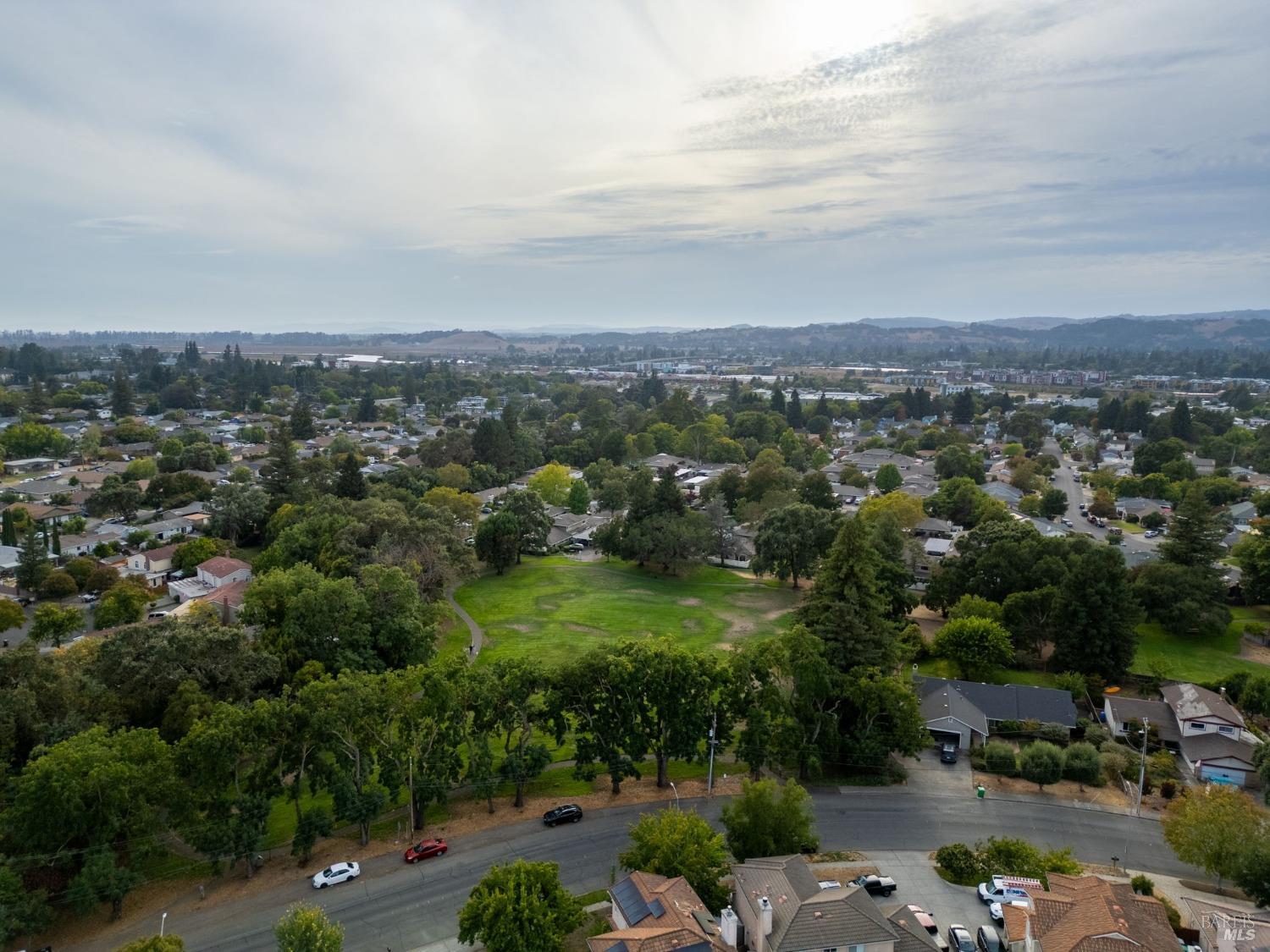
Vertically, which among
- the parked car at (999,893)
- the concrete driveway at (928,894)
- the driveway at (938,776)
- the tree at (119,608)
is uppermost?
the tree at (119,608)

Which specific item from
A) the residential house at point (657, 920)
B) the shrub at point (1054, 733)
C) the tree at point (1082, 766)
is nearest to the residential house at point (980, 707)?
the shrub at point (1054, 733)

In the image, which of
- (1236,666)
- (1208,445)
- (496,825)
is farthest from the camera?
(1208,445)

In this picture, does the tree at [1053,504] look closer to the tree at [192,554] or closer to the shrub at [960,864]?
the shrub at [960,864]

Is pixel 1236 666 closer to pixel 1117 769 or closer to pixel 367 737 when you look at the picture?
pixel 1117 769

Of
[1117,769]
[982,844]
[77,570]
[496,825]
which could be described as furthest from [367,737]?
[77,570]

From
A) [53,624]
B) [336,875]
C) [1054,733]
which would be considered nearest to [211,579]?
[53,624]

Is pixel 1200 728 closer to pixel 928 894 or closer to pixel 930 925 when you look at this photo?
pixel 928 894
